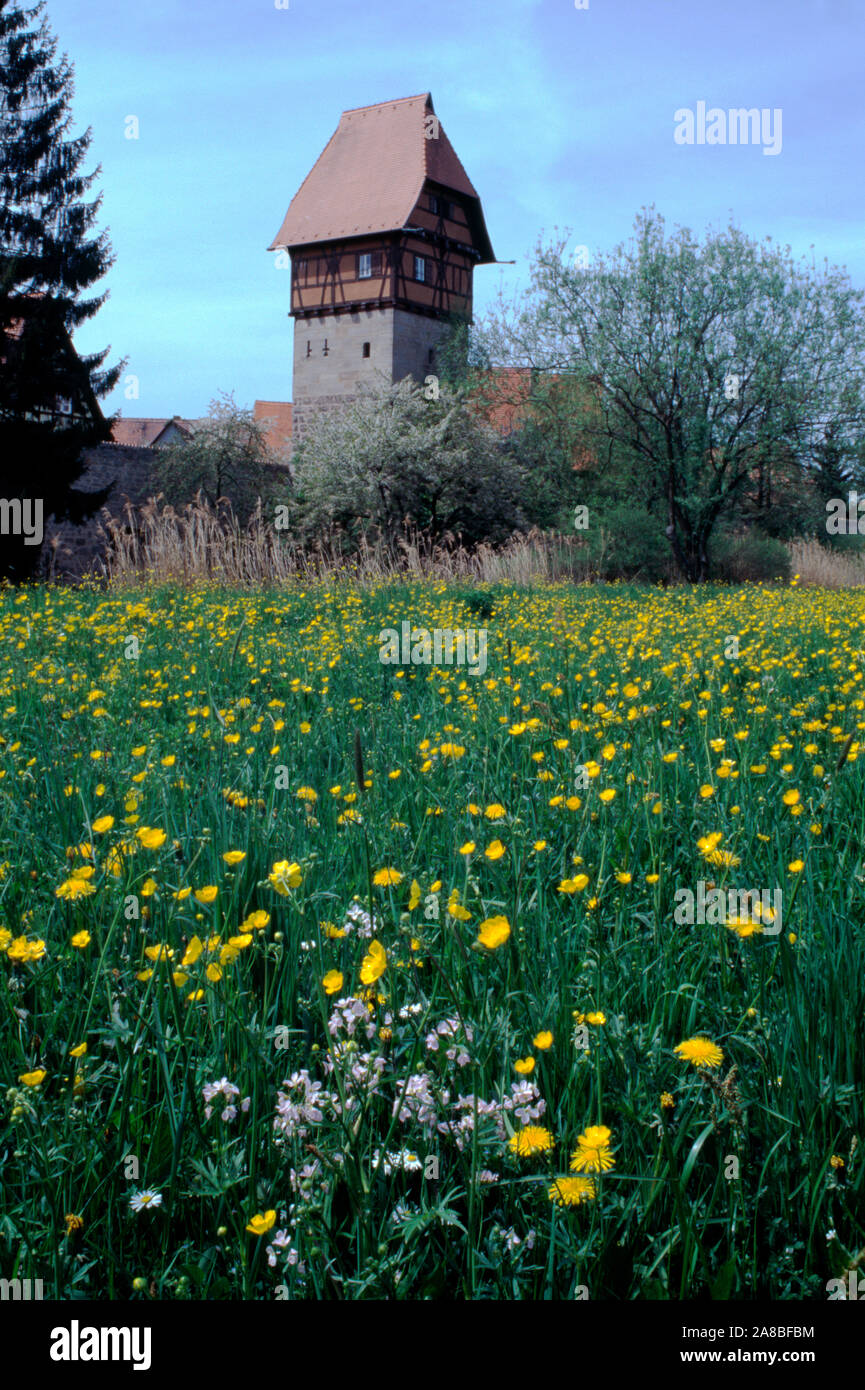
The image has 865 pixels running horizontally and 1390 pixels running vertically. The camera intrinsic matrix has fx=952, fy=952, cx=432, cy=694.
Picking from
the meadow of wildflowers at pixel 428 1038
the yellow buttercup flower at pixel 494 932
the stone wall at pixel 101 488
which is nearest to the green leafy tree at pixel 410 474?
the stone wall at pixel 101 488

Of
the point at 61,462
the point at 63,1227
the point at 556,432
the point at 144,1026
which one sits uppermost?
the point at 556,432

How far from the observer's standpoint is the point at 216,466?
26.0 metres

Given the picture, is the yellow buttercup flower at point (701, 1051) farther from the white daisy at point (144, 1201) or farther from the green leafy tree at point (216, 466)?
the green leafy tree at point (216, 466)

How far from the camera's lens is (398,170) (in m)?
34.9

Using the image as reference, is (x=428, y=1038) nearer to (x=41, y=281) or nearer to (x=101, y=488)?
(x=41, y=281)

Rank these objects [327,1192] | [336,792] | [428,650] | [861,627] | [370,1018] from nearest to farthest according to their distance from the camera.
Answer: [327,1192]
[370,1018]
[336,792]
[428,650]
[861,627]

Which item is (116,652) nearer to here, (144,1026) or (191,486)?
(144,1026)

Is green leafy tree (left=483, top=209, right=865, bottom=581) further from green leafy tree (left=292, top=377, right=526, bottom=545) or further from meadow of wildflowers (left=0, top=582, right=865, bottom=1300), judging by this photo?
meadow of wildflowers (left=0, top=582, right=865, bottom=1300)

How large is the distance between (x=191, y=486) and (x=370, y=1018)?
26.1 metres

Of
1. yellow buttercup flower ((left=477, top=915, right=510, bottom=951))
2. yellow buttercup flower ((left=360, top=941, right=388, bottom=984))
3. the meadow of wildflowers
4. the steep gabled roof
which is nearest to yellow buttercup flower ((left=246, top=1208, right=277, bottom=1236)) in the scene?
the meadow of wildflowers

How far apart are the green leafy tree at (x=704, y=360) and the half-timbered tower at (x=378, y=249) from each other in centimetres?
1474

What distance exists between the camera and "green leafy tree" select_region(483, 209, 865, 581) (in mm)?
19406

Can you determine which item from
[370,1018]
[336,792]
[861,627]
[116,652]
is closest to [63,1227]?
[370,1018]

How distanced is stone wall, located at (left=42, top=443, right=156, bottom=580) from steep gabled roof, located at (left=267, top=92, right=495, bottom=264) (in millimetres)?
13725
